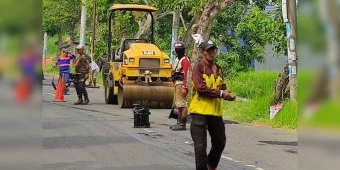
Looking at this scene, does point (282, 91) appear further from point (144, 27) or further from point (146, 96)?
point (144, 27)

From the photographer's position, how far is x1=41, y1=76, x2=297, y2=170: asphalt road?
709 centimetres

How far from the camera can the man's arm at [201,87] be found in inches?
214

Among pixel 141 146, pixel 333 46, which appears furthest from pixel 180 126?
pixel 333 46

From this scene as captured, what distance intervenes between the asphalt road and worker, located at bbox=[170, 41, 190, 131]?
32cm

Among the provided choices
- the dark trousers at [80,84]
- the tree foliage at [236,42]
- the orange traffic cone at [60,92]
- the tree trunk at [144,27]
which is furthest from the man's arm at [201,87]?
the tree trunk at [144,27]

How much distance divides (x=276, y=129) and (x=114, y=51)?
7.51 m

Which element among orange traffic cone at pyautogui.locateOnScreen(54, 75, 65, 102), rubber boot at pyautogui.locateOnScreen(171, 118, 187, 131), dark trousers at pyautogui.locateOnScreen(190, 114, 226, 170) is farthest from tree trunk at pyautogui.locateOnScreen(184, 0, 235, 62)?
dark trousers at pyautogui.locateOnScreen(190, 114, 226, 170)

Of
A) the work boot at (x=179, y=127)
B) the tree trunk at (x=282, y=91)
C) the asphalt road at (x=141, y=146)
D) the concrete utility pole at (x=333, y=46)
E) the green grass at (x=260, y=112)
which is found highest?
the concrete utility pole at (x=333, y=46)

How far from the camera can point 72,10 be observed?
127 ft

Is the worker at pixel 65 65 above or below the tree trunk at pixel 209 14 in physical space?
below

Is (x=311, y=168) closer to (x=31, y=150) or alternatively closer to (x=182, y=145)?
(x=31, y=150)

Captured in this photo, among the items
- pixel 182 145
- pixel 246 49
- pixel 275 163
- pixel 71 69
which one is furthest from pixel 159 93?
pixel 246 49

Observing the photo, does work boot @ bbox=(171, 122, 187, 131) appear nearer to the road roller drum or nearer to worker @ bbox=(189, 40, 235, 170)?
the road roller drum

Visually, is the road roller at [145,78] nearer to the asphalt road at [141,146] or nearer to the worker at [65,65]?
the asphalt road at [141,146]
